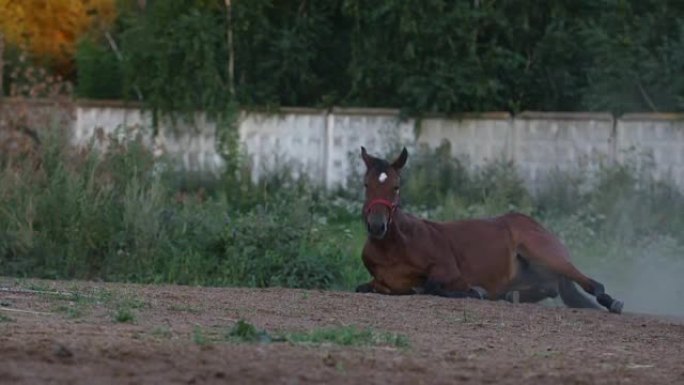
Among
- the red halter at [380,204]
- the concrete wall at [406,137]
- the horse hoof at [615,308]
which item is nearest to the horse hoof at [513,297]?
the horse hoof at [615,308]

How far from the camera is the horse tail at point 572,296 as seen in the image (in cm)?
1714

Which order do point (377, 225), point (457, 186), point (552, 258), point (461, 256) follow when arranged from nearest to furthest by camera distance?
point (377, 225) → point (461, 256) → point (552, 258) → point (457, 186)

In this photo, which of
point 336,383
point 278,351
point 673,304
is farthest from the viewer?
point 673,304

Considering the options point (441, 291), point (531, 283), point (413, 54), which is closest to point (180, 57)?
point (413, 54)

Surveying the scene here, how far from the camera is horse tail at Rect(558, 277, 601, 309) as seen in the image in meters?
17.1

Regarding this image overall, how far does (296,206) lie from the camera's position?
20953 millimetres

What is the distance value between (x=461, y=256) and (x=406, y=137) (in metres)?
13.1

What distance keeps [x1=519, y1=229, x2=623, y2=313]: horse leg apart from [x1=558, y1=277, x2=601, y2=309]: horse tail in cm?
3

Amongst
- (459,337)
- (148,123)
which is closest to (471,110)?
(148,123)

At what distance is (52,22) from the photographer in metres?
37.1

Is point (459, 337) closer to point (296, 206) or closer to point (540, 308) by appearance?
point (540, 308)

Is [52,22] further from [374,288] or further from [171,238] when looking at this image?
[374,288]

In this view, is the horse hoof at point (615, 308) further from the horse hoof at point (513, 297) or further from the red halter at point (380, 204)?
the red halter at point (380, 204)

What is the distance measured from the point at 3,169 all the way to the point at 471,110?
1210 centimetres
